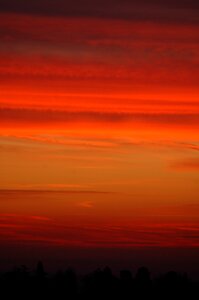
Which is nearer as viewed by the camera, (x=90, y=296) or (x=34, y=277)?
(x=90, y=296)

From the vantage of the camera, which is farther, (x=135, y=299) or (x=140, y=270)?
(x=140, y=270)

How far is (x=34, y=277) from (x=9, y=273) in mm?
2205

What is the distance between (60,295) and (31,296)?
2.17m

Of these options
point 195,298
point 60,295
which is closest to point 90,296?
point 60,295

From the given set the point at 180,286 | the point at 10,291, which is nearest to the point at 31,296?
the point at 10,291

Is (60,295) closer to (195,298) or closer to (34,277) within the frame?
(34,277)

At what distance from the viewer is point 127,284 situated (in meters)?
66.9

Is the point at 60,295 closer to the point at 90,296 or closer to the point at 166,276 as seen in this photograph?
the point at 90,296

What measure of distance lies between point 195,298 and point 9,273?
1505 centimetres

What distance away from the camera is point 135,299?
62.7m

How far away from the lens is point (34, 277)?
66.8 m

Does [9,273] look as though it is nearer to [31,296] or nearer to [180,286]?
[31,296]

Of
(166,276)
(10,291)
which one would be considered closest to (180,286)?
(166,276)

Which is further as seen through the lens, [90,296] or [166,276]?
[166,276]
